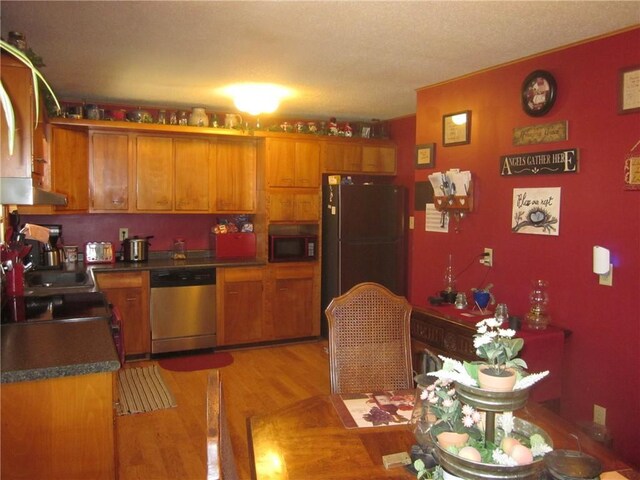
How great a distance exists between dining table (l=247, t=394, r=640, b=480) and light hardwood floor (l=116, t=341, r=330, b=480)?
899mm

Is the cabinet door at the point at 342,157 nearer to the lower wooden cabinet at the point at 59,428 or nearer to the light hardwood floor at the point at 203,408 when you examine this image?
the light hardwood floor at the point at 203,408

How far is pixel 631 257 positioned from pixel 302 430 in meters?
2.05

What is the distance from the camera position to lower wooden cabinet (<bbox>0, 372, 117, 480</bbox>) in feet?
5.94

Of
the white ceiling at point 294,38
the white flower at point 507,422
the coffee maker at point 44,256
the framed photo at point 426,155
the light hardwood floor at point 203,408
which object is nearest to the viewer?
the white flower at point 507,422

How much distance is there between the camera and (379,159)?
5.71 m

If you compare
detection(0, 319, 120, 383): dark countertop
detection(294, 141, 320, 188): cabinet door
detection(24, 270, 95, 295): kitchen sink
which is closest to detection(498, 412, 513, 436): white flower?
detection(0, 319, 120, 383): dark countertop

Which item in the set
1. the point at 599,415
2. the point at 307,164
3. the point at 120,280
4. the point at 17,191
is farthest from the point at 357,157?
the point at 17,191

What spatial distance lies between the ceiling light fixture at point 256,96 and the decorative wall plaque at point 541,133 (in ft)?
6.13

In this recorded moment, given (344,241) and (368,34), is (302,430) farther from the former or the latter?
(344,241)

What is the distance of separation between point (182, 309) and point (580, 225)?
3469 mm

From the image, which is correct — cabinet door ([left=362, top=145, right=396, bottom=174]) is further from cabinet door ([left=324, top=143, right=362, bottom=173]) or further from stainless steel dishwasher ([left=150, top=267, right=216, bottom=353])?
stainless steel dishwasher ([left=150, top=267, right=216, bottom=353])

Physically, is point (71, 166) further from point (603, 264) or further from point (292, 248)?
point (603, 264)

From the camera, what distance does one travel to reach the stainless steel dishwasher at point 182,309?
4.81 meters

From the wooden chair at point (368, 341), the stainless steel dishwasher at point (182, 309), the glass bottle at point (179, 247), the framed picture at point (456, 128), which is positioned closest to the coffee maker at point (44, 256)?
the stainless steel dishwasher at point (182, 309)
